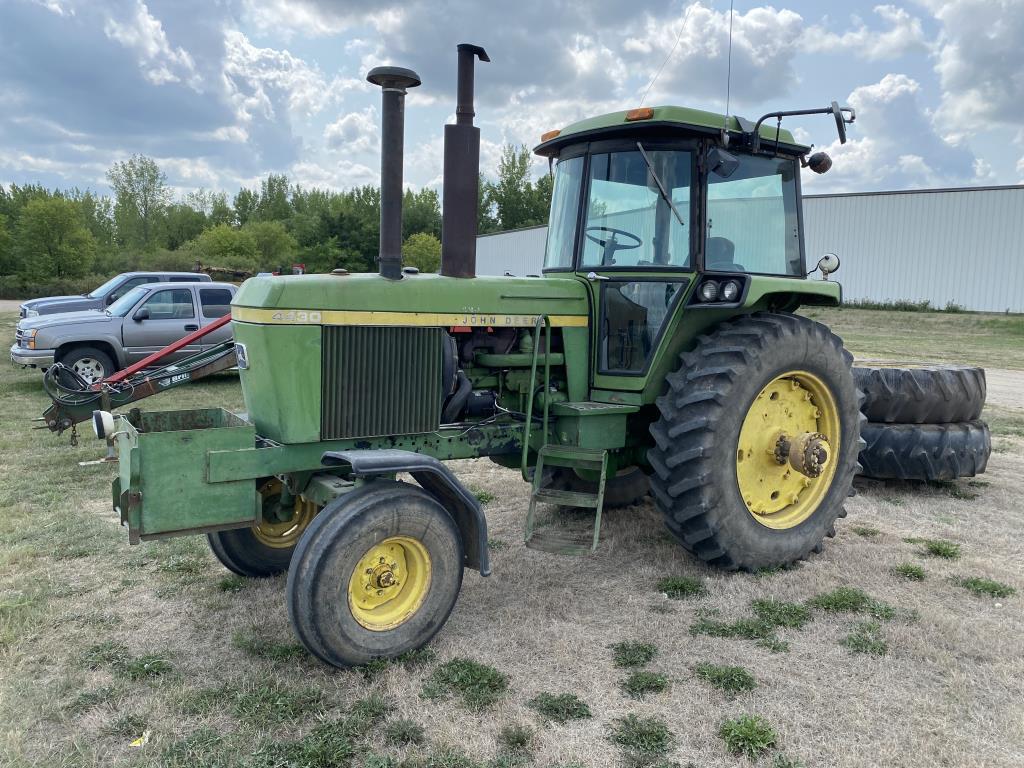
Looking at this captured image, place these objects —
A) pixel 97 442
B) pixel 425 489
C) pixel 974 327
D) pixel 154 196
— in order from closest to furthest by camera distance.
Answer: pixel 425 489
pixel 97 442
pixel 974 327
pixel 154 196

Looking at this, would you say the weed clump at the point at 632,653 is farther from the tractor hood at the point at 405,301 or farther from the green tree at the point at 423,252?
the green tree at the point at 423,252

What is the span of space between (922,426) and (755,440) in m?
2.39

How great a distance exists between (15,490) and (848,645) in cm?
603

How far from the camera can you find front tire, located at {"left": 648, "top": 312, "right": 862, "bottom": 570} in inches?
171

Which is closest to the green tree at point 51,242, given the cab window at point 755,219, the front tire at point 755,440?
the cab window at point 755,219

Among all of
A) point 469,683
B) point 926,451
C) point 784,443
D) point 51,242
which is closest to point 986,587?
point 784,443

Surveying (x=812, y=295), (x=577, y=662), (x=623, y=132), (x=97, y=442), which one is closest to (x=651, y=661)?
(x=577, y=662)

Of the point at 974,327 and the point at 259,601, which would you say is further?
the point at 974,327

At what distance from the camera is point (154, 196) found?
56.9 m

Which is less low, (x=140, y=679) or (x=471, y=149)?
(x=471, y=149)

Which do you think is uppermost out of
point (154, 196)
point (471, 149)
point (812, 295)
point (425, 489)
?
point (154, 196)

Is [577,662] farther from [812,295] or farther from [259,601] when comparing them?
[812,295]

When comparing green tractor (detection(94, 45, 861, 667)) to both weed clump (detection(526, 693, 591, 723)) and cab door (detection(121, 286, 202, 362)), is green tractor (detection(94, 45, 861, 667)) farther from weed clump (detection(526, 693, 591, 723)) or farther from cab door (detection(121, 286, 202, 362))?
cab door (detection(121, 286, 202, 362))

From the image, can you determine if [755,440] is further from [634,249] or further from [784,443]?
[634,249]
